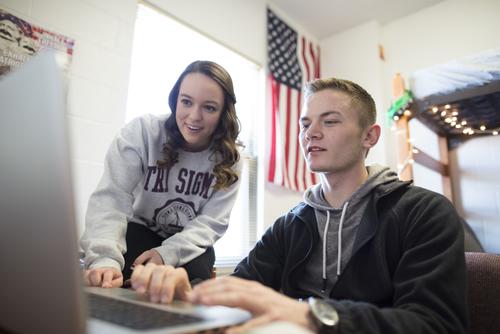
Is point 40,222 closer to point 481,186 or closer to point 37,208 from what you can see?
point 37,208

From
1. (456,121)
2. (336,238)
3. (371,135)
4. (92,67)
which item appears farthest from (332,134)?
(456,121)

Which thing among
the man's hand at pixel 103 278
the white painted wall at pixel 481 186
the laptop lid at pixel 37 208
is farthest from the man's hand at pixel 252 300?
the white painted wall at pixel 481 186

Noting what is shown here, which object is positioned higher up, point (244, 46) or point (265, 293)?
point (244, 46)

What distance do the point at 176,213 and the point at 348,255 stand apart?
0.64 m

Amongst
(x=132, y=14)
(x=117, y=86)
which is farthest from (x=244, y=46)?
(x=117, y=86)

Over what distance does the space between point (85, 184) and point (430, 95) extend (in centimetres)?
194

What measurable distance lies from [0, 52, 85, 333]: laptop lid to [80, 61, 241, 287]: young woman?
76cm

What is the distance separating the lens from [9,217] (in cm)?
32

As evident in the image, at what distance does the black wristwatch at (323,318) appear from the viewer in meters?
0.48

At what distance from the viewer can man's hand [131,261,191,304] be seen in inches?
20.4

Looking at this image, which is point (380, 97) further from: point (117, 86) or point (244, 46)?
point (117, 86)

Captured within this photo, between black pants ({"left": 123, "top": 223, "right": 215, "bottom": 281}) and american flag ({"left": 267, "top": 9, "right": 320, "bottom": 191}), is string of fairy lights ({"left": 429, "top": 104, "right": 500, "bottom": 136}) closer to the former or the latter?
american flag ({"left": 267, "top": 9, "right": 320, "bottom": 191})

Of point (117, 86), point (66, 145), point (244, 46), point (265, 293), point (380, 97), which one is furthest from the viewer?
point (380, 97)

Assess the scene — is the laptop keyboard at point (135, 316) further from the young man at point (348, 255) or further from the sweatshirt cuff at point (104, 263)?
the sweatshirt cuff at point (104, 263)
